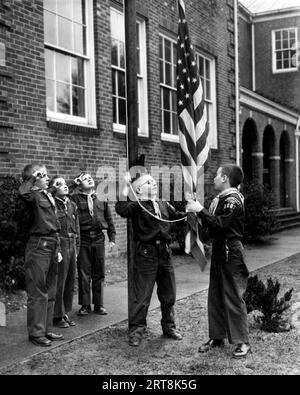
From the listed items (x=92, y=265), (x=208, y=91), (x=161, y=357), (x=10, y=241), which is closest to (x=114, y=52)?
(x=208, y=91)

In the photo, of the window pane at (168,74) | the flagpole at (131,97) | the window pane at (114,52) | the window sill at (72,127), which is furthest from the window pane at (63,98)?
the flagpole at (131,97)

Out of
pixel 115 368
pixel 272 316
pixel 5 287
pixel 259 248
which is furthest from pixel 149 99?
pixel 115 368

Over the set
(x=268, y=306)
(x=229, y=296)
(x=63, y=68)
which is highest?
(x=63, y=68)

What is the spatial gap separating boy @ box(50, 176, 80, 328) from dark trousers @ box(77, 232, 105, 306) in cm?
21

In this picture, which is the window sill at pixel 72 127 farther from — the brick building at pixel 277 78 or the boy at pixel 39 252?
the brick building at pixel 277 78

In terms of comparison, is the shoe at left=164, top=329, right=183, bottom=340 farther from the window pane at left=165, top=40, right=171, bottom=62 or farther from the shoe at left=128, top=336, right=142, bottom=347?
the window pane at left=165, top=40, right=171, bottom=62

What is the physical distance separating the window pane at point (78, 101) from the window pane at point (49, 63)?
0.64 metres

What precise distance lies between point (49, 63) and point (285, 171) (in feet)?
51.2

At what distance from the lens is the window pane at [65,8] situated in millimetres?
8945

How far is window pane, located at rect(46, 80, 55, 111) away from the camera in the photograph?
8672mm

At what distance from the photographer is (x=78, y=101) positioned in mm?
9406

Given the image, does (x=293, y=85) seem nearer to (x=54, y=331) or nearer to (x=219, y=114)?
(x=219, y=114)

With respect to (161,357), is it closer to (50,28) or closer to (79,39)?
(50,28)
